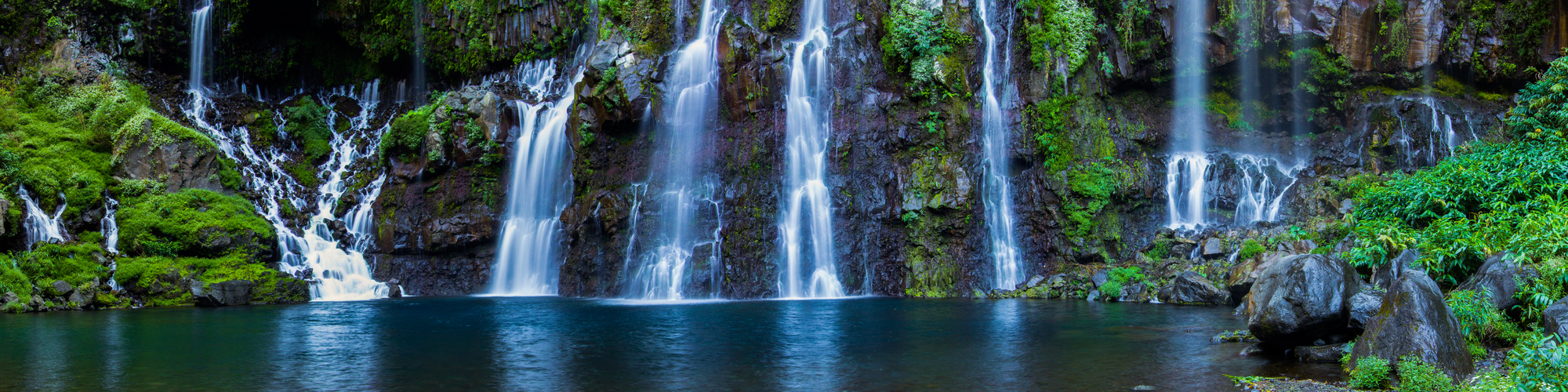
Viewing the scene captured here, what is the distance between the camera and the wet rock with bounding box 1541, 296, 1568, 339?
295 inches

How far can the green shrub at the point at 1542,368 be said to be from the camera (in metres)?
5.98

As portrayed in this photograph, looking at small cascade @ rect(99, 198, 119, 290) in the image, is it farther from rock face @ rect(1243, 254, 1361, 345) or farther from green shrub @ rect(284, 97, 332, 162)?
rock face @ rect(1243, 254, 1361, 345)

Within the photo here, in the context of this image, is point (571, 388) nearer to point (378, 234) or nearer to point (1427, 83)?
point (378, 234)

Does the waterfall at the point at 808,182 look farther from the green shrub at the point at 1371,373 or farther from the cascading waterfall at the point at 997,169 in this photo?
the green shrub at the point at 1371,373

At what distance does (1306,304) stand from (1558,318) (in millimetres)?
2240

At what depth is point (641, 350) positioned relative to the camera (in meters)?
12.1

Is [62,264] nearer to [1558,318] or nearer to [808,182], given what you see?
[808,182]

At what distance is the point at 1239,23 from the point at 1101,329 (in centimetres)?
1781

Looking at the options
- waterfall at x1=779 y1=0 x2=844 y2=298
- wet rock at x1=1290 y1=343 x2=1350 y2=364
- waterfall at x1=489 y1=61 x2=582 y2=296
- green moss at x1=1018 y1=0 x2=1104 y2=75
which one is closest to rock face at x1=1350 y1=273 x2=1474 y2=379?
wet rock at x1=1290 y1=343 x2=1350 y2=364

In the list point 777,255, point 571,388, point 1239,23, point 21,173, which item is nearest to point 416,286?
point 21,173

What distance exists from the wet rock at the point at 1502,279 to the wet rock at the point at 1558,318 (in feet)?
5.55

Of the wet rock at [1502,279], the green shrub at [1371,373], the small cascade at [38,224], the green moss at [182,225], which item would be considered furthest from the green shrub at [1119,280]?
the small cascade at [38,224]

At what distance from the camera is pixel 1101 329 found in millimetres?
13984

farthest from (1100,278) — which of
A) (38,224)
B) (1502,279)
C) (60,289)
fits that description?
(38,224)
